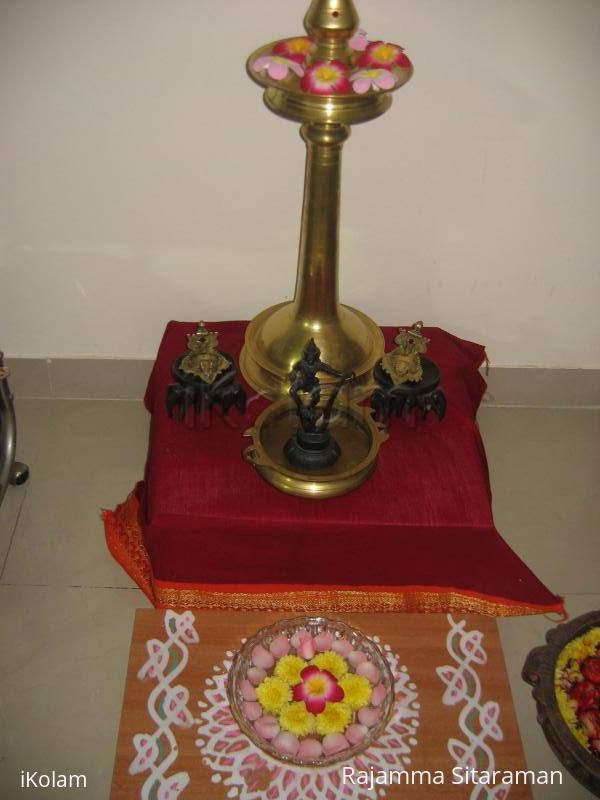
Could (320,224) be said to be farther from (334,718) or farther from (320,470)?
(334,718)

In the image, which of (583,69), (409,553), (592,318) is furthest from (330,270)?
(592,318)

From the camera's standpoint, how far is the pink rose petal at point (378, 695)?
4.31ft

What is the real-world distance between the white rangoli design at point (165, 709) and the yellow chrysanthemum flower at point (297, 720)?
0.17 m

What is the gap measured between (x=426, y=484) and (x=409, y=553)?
16 cm

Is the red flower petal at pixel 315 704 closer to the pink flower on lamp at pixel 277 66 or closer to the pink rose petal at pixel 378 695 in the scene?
the pink rose petal at pixel 378 695

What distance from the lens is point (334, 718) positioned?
128 cm

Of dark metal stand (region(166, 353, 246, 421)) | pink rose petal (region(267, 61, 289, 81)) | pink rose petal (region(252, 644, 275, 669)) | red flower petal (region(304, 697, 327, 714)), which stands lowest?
red flower petal (region(304, 697, 327, 714))

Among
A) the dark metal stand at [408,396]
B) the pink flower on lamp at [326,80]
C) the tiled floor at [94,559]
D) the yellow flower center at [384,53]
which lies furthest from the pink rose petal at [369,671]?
the yellow flower center at [384,53]

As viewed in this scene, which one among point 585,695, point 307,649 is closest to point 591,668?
point 585,695

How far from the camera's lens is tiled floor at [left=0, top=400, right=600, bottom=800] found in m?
1.59

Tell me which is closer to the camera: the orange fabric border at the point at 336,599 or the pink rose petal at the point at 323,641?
the pink rose petal at the point at 323,641

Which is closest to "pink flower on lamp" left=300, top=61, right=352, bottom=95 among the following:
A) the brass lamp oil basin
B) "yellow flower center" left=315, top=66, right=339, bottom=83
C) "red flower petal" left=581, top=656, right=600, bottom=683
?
"yellow flower center" left=315, top=66, right=339, bottom=83

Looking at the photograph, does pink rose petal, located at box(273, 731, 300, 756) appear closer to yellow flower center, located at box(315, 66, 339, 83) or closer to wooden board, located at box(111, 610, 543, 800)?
wooden board, located at box(111, 610, 543, 800)

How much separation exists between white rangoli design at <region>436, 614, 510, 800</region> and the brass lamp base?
64cm
